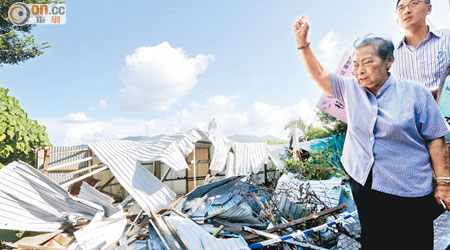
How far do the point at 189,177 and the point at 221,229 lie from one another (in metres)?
7.12

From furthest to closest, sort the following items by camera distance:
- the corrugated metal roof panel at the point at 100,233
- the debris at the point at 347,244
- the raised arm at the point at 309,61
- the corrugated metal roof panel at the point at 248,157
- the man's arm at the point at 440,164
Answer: the corrugated metal roof panel at the point at 248,157 → the corrugated metal roof panel at the point at 100,233 → the debris at the point at 347,244 → the raised arm at the point at 309,61 → the man's arm at the point at 440,164

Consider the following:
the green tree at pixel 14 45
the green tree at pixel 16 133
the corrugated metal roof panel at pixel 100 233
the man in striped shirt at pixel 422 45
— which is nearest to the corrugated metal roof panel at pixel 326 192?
the man in striped shirt at pixel 422 45

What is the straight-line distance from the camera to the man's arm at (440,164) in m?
1.24

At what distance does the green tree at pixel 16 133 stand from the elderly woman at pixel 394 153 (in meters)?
6.67

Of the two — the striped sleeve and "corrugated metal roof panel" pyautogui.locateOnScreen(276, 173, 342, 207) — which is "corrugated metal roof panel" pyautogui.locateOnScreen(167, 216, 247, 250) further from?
the striped sleeve

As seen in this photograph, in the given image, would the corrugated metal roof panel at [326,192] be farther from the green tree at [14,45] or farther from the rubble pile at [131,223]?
the green tree at [14,45]

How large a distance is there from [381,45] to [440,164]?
73cm

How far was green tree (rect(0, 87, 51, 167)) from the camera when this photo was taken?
17.4ft

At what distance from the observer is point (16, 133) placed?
5.59 meters

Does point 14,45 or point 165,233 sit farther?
point 14,45

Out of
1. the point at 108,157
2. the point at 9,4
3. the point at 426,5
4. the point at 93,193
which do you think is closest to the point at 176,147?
the point at 108,157

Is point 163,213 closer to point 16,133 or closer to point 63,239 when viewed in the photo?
point 63,239

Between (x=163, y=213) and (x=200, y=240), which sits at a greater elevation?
(x=200, y=240)

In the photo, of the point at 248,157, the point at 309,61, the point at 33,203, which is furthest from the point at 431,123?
the point at 248,157
